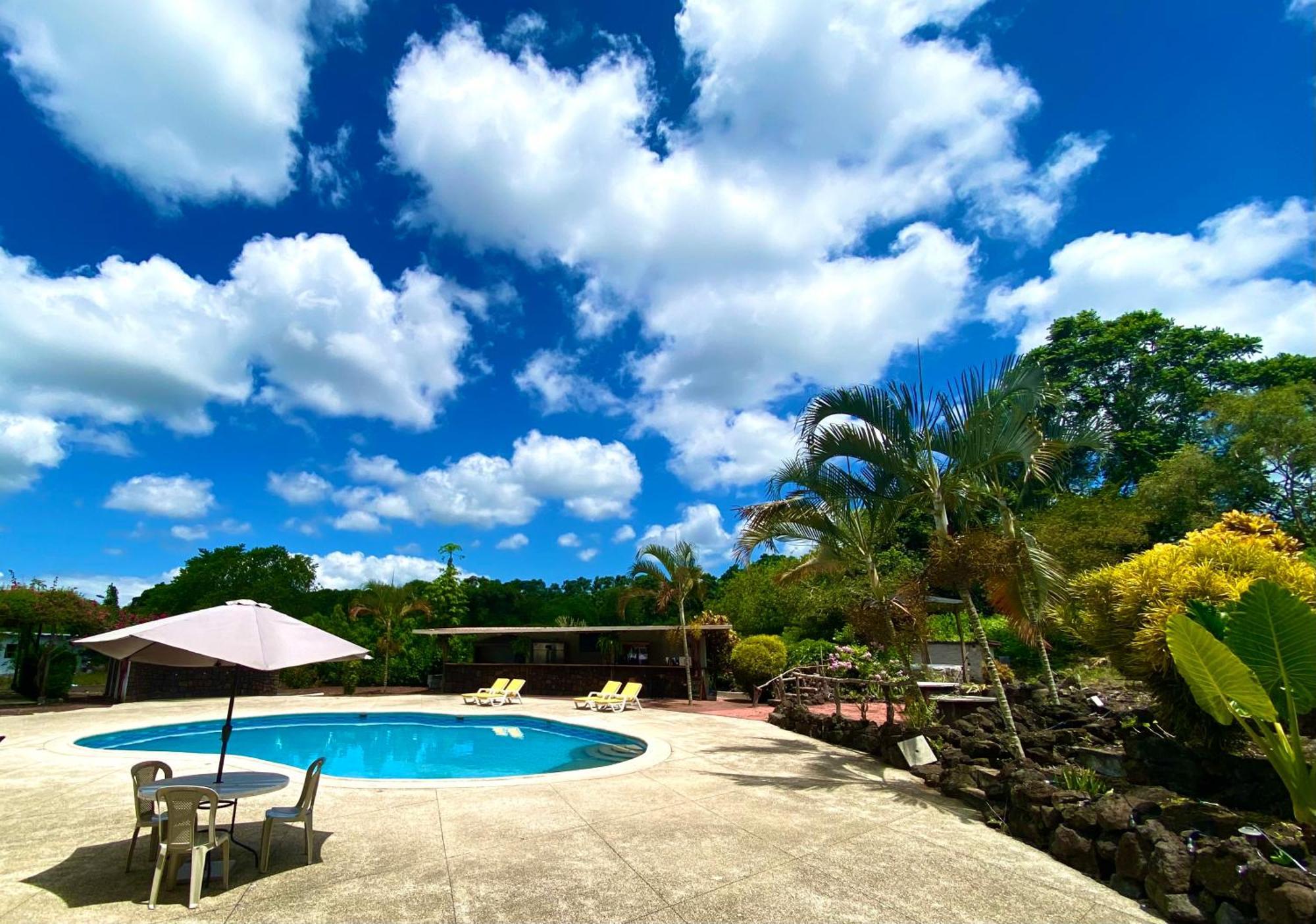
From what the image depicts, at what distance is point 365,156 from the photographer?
13.2 meters

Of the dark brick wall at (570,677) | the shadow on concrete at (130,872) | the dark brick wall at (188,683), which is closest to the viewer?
the shadow on concrete at (130,872)

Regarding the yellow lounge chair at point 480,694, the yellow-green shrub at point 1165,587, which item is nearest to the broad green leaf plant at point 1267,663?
the yellow-green shrub at point 1165,587

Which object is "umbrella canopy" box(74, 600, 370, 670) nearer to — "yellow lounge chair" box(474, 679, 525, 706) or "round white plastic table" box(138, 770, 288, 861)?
"round white plastic table" box(138, 770, 288, 861)

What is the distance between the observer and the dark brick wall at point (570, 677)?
20.4 metres

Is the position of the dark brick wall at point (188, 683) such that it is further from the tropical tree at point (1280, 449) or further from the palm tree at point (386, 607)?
the tropical tree at point (1280, 449)

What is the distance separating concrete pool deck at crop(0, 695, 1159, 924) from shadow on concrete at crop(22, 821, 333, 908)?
0.07 feet

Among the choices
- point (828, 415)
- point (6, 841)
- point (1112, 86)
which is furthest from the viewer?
point (1112, 86)

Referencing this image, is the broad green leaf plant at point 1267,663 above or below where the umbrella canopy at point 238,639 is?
below

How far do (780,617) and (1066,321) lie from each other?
2633 cm

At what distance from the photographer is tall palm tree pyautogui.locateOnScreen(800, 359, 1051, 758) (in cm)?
832

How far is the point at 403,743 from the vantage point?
14906 millimetres

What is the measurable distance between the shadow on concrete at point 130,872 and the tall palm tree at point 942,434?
776cm

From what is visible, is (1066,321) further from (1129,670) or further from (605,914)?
(605,914)

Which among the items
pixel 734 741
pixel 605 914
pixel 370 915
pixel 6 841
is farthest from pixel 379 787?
pixel 734 741
